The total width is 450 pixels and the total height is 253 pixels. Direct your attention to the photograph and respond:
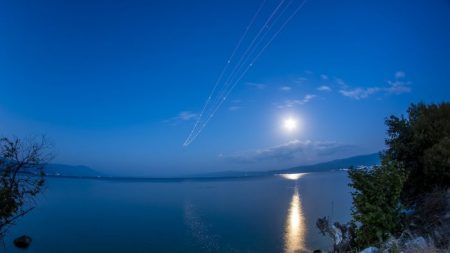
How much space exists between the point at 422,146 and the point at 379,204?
14.3 meters

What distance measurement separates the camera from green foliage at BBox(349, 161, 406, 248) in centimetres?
2503

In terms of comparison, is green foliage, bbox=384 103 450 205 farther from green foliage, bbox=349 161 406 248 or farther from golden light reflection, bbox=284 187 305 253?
golden light reflection, bbox=284 187 305 253

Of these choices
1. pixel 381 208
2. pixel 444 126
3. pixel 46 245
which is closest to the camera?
pixel 381 208

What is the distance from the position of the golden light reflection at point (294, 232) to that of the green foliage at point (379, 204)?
114 ft

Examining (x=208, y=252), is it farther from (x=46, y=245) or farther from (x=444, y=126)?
(x=444, y=126)

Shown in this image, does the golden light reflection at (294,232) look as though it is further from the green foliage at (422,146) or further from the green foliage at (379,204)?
the green foliage at (379,204)

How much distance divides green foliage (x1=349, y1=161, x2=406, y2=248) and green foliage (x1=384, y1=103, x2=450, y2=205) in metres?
6.28

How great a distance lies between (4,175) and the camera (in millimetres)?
26109

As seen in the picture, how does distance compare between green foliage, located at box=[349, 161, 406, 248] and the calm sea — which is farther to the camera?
the calm sea

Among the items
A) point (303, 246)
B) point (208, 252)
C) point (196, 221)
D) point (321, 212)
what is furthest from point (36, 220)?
point (321, 212)

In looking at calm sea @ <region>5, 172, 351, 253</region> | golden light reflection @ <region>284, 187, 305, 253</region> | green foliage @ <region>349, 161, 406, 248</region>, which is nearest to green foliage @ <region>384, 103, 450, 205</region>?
green foliage @ <region>349, 161, 406, 248</region>

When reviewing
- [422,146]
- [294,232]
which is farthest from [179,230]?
[422,146]

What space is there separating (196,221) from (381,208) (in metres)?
68.9

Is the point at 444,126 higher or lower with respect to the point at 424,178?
higher
